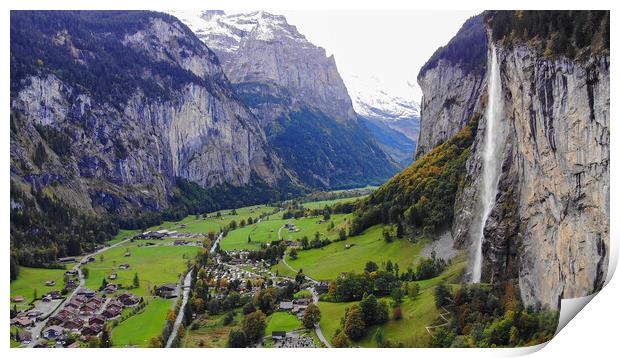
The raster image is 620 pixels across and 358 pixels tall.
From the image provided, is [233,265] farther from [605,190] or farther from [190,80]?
[190,80]

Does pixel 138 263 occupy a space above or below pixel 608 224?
below

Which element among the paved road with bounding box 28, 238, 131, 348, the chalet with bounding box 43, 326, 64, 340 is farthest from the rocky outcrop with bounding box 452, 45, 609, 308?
the paved road with bounding box 28, 238, 131, 348

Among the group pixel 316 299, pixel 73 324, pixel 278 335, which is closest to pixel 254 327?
pixel 278 335

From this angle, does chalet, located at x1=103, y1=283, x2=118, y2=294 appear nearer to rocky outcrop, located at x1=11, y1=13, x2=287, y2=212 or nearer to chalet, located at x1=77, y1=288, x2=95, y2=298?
chalet, located at x1=77, y1=288, x2=95, y2=298

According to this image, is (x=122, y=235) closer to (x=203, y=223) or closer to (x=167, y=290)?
(x=203, y=223)

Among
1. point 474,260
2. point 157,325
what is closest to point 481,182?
point 474,260
